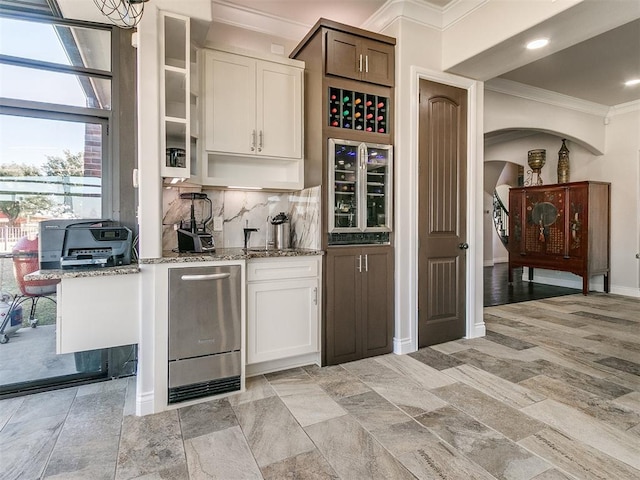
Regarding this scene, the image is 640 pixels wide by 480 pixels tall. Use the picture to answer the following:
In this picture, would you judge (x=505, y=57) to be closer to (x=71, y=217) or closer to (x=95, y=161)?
(x=95, y=161)

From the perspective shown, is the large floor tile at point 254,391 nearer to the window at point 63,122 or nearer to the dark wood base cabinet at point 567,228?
the window at point 63,122

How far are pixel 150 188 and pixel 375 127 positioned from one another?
75.5 inches

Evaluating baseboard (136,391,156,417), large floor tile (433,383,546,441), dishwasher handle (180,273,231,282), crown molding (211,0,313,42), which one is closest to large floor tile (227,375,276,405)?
baseboard (136,391,156,417)

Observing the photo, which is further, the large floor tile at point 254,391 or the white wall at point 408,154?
the white wall at point 408,154

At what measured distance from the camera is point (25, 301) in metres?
2.64

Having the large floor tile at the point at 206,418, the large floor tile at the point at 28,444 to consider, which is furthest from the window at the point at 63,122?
the large floor tile at the point at 206,418

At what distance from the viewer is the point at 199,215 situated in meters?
3.08

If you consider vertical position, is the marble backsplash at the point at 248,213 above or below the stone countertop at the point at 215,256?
above

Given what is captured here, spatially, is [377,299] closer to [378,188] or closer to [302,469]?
[378,188]

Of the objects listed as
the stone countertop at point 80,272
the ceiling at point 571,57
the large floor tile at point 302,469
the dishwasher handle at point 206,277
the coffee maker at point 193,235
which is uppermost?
the ceiling at point 571,57

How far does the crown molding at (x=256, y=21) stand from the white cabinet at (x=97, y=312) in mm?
2360

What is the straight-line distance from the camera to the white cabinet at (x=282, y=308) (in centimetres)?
267

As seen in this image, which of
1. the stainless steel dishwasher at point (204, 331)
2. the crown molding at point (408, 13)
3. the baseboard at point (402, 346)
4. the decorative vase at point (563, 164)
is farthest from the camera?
the decorative vase at point (563, 164)

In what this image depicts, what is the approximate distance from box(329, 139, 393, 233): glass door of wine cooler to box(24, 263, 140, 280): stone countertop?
150 cm
